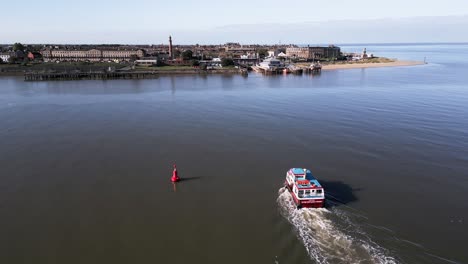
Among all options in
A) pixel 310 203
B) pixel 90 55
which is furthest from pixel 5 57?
pixel 310 203

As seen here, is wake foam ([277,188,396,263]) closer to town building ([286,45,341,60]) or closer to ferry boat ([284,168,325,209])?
ferry boat ([284,168,325,209])

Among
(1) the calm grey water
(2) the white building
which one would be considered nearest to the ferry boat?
(1) the calm grey water

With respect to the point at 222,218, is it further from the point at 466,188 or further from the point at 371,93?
the point at 371,93

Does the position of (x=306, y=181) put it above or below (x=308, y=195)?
above

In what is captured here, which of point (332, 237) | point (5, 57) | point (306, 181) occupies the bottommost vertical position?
point (332, 237)

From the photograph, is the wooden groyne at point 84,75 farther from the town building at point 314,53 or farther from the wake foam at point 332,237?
the town building at point 314,53

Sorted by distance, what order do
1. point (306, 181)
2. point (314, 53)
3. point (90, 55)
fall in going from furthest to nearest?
1. point (314, 53)
2. point (90, 55)
3. point (306, 181)

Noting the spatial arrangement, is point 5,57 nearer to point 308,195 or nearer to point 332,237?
point 308,195
